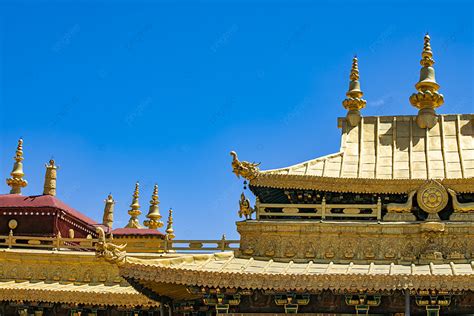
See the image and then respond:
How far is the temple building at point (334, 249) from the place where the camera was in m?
25.9

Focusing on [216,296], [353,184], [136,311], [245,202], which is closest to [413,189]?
[353,184]

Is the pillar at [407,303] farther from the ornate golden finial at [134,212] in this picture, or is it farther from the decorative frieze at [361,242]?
the ornate golden finial at [134,212]

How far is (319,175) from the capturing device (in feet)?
99.9

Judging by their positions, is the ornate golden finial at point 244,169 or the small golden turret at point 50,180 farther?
the small golden turret at point 50,180

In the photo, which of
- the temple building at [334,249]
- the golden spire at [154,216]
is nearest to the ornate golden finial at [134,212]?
the golden spire at [154,216]

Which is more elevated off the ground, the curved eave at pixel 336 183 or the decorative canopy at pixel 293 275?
the curved eave at pixel 336 183

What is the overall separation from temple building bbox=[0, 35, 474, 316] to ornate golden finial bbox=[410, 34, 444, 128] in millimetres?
45

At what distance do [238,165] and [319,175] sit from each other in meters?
2.68

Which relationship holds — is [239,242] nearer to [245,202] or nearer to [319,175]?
[245,202]

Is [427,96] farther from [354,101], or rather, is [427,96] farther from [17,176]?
[17,176]

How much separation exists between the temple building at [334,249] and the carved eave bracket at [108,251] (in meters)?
0.04

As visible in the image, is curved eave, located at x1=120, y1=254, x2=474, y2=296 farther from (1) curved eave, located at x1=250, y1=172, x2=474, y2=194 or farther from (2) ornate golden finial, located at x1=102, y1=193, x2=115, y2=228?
(2) ornate golden finial, located at x1=102, y1=193, x2=115, y2=228

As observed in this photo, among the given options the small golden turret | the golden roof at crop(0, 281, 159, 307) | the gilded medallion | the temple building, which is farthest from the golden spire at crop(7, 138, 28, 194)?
the gilded medallion

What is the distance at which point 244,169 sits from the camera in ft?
97.2
